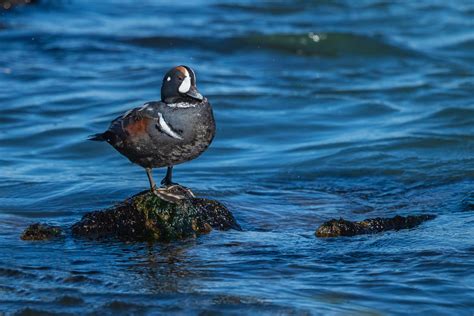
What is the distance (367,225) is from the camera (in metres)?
7.46

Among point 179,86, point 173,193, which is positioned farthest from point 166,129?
point 173,193

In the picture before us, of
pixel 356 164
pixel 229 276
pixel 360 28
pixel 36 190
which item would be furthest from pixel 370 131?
pixel 360 28

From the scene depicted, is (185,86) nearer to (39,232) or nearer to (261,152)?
(39,232)

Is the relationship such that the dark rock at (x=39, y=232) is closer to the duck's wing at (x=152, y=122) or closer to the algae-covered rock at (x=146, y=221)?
the algae-covered rock at (x=146, y=221)

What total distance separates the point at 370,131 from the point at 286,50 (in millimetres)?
5047

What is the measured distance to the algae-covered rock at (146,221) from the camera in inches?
284

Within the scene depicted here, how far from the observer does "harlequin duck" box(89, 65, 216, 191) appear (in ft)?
23.1

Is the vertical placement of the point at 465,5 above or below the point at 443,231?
above

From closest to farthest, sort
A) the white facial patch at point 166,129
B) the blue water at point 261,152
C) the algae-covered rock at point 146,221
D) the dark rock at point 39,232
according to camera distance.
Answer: the blue water at point 261,152 < the white facial patch at point 166,129 < the algae-covered rock at point 146,221 < the dark rock at point 39,232

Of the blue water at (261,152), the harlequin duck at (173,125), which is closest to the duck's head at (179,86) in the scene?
the harlequin duck at (173,125)

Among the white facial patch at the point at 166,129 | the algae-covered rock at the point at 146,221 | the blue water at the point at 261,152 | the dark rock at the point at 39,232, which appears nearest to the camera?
the blue water at the point at 261,152

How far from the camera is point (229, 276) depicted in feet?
21.3

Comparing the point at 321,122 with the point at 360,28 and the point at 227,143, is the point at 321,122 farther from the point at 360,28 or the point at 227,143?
the point at 360,28

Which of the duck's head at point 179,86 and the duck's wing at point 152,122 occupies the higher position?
the duck's head at point 179,86
